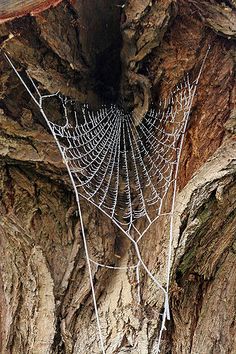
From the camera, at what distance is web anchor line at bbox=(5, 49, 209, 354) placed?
178cm

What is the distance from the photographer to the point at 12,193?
1788mm

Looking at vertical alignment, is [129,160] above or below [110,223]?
above

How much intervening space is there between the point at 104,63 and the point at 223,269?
2.60 ft

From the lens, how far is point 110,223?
1834 millimetres

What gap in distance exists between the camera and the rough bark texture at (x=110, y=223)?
5.34 ft

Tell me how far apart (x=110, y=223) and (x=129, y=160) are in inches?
10.2

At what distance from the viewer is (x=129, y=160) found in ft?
6.56

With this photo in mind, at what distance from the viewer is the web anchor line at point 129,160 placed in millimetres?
1775

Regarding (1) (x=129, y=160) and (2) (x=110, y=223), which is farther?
(1) (x=129, y=160)

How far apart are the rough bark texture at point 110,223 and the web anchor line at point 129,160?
3 centimetres

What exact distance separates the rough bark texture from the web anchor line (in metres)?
0.03

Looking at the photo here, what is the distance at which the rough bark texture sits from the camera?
163 centimetres

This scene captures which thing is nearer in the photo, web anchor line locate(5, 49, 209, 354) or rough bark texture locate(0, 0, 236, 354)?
rough bark texture locate(0, 0, 236, 354)

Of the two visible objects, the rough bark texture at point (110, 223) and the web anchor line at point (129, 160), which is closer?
the rough bark texture at point (110, 223)
